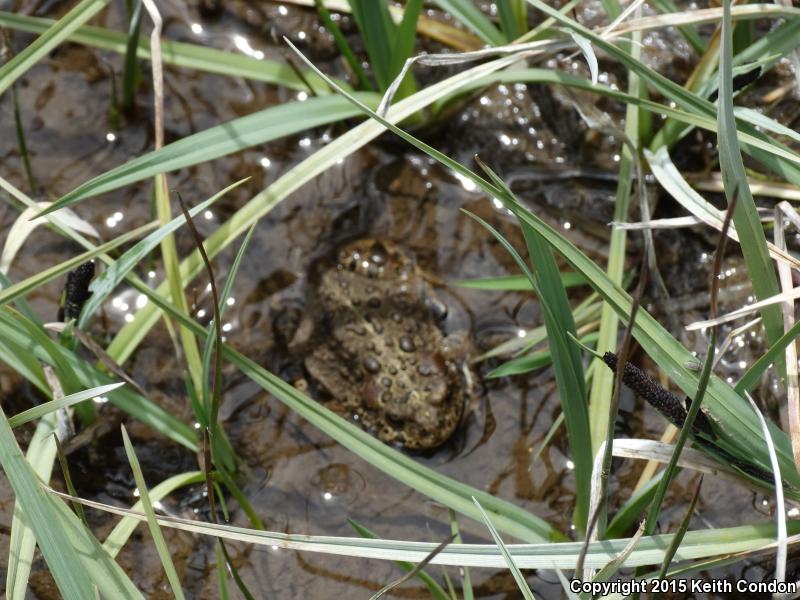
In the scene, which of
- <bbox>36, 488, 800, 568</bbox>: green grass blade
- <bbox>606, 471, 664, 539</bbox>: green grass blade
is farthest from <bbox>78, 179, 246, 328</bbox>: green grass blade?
<bbox>606, 471, 664, 539</bbox>: green grass blade

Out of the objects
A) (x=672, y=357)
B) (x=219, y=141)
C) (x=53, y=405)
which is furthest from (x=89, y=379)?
(x=672, y=357)

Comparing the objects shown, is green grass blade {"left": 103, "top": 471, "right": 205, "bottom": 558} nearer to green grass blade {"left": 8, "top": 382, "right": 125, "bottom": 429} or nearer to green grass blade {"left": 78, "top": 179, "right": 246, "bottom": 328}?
green grass blade {"left": 8, "top": 382, "right": 125, "bottom": 429}

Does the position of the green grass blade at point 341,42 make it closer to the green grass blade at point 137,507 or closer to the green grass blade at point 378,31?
the green grass blade at point 378,31

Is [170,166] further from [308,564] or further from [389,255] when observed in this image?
[308,564]

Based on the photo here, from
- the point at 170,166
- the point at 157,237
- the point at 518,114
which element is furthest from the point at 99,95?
the point at 518,114

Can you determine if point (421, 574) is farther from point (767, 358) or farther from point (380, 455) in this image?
point (767, 358)

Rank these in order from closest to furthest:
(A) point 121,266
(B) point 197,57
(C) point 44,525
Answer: (C) point 44,525 → (A) point 121,266 → (B) point 197,57

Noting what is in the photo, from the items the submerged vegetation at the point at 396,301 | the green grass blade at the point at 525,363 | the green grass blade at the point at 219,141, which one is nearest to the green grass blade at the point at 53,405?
the submerged vegetation at the point at 396,301
